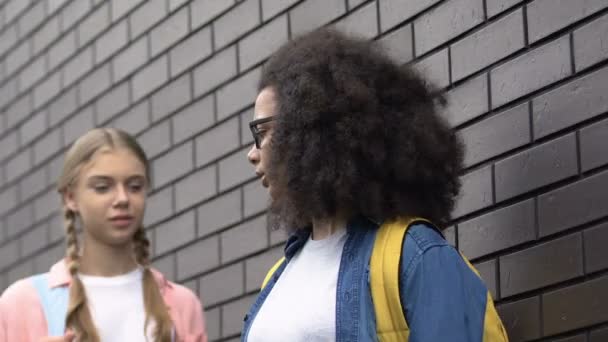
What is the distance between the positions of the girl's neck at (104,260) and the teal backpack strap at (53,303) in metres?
0.13

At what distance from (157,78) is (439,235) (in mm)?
3248

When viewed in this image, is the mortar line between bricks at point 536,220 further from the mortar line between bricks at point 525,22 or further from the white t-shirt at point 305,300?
the white t-shirt at point 305,300

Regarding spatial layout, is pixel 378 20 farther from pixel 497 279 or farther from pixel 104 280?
pixel 104 280

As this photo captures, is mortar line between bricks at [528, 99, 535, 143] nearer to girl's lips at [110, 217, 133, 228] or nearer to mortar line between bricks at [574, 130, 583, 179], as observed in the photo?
mortar line between bricks at [574, 130, 583, 179]

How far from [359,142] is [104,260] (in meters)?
1.64

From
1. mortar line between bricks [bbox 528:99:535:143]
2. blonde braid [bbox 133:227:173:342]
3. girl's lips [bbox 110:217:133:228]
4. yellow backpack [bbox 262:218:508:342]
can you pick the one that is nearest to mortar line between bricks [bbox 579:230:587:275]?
mortar line between bricks [bbox 528:99:535:143]

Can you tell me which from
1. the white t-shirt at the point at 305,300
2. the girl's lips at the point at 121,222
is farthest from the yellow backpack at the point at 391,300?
the girl's lips at the point at 121,222

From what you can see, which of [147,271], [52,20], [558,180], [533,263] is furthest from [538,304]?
[52,20]

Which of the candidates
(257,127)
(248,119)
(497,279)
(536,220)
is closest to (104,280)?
(248,119)

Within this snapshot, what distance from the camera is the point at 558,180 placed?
4.03 m

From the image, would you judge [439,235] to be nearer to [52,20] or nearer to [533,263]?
[533,263]

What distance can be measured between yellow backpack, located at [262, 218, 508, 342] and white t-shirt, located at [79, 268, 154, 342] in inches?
57.1

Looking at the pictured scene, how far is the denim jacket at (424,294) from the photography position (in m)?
3.28

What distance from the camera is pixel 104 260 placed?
4867mm
